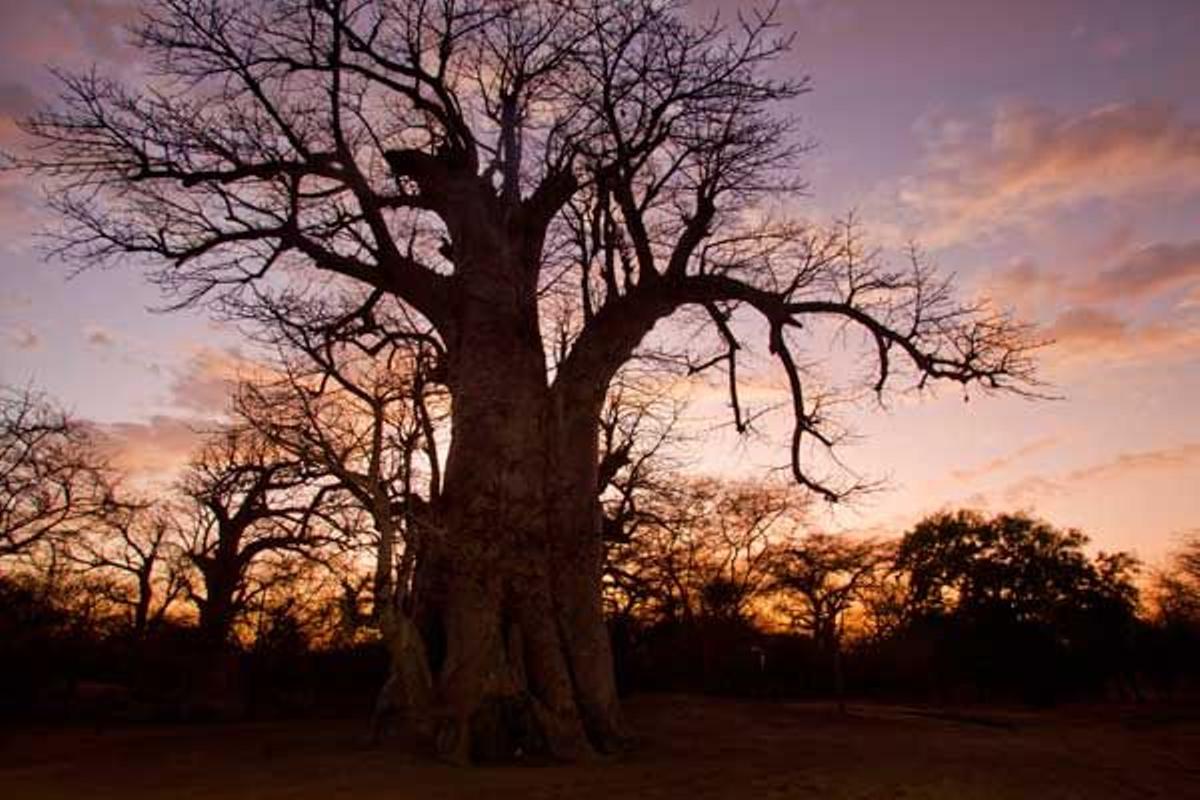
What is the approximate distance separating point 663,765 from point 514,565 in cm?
237

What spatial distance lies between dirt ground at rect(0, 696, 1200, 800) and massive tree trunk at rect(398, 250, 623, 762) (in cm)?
59

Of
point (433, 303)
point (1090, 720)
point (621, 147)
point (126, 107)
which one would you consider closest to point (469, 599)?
point (433, 303)

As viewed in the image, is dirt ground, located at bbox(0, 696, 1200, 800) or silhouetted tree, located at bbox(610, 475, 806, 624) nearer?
dirt ground, located at bbox(0, 696, 1200, 800)

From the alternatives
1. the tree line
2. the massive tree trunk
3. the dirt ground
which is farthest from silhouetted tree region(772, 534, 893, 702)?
the massive tree trunk

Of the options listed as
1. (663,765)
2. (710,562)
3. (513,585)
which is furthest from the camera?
(710,562)

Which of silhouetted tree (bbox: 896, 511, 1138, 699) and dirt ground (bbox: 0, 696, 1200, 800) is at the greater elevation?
silhouetted tree (bbox: 896, 511, 1138, 699)

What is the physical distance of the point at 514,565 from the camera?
372 inches

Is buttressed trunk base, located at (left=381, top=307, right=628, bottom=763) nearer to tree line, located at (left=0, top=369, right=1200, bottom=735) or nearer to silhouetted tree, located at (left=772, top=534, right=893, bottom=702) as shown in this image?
tree line, located at (left=0, top=369, right=1200, bottom=735)

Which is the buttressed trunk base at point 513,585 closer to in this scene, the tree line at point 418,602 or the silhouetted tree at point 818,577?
the tree line at point 418,602

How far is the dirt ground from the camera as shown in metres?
7.10

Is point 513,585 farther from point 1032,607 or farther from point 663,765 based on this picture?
point 1032,607

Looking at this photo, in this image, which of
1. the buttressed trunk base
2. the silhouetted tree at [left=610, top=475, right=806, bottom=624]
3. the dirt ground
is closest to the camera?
the dirt ground

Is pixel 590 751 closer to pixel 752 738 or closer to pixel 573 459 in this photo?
pixel 573 459

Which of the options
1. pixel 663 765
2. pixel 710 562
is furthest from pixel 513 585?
pixel 710 562
